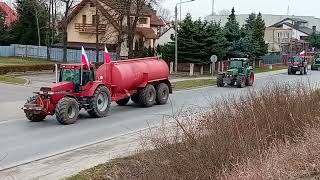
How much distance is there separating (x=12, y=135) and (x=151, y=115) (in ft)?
22.2

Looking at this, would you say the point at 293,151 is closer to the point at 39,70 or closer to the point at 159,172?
the point at 159,172

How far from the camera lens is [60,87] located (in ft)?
63.7

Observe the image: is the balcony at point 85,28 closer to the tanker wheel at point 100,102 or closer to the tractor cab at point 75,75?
the tanker wheel at point 100,102

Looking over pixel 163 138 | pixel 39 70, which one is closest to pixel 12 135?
pixel 163 138

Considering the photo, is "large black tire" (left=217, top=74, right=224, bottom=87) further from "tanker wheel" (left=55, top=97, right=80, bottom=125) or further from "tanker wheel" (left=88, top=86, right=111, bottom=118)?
"tanker wheel" (left=55, top=97, right=80, bottom=125)

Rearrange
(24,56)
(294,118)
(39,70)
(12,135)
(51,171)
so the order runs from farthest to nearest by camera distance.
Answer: (24,56) → (39,70) → (12,135) → (51,171) → (294,118)

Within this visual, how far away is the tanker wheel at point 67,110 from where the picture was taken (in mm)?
18312

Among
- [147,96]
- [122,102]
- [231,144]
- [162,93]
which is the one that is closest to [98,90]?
[147,96]

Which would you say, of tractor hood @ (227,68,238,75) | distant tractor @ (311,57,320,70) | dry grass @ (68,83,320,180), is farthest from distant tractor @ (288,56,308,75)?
dry grass @ (68,83,320,180)

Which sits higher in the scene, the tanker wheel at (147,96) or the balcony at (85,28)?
the balcony at (85,28)

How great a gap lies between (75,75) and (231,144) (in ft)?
41.7

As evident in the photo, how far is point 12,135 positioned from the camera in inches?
639

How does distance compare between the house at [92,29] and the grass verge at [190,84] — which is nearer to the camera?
the grass verge at [190,84]

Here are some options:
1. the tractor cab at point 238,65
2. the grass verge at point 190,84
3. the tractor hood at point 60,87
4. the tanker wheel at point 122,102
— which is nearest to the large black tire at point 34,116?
the tractor hood at point 60,87
